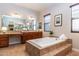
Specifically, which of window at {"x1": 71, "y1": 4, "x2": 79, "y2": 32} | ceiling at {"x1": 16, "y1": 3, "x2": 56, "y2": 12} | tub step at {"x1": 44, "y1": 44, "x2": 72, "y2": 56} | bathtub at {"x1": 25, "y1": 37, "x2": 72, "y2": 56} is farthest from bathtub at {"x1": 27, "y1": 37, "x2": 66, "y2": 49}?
ceiling at {"x1": 16, "y1": 3, "x2": 56, "y2": 12}

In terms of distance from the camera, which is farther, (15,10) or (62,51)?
(62,51)

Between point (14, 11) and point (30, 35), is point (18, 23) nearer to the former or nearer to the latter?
point (14, 11)

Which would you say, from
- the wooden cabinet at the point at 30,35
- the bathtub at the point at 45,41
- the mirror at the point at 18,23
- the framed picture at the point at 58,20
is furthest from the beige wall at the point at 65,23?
the mirror at the point at 18,23

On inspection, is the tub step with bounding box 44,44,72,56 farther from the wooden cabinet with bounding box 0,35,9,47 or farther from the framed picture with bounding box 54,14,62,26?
the wooden cabinet with bounding box 0,35,9,47

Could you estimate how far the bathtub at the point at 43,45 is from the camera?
1.77 meters

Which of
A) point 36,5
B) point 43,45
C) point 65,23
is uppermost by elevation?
point 36,5

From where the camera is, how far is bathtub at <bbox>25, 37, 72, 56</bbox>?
69.8 inches

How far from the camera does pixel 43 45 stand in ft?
6.10

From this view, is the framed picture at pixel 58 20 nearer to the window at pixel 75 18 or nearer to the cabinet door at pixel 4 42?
the window at pixel 75 18

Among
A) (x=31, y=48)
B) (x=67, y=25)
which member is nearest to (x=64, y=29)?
(x=67, y=25)

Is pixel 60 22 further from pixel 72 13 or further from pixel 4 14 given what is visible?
pixel 4 14

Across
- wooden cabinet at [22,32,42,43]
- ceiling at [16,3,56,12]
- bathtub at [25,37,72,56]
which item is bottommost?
bathtub at [25,37,72,56]

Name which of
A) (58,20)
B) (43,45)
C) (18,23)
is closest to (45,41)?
(43,45)

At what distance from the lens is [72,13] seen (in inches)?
71.3
